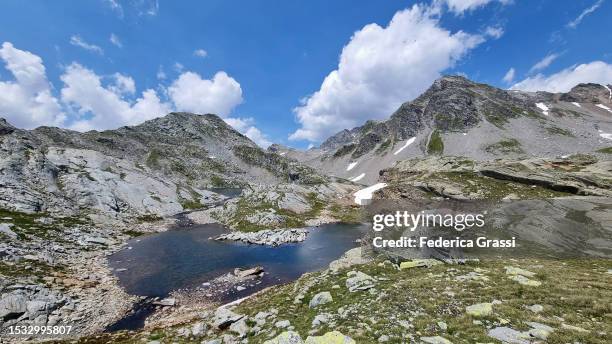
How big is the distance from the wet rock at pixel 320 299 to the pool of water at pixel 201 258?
19.2 meters

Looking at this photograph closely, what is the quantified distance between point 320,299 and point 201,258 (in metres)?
39.4

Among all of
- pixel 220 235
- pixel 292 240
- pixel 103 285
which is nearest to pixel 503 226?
pixel 292 240

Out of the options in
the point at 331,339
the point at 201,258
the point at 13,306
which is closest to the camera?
the point at 331,339

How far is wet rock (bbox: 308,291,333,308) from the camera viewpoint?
2268 centimetres

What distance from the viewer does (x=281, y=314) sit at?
2222 cm

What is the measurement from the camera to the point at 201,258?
55906mm

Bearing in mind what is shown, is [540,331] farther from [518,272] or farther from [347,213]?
[347,213]

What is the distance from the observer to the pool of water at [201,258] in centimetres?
4438

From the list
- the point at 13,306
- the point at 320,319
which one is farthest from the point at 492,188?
the point at 13,306

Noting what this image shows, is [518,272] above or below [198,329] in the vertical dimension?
above

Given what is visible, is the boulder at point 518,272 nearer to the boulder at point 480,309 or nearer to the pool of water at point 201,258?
the boulder at point 480,309

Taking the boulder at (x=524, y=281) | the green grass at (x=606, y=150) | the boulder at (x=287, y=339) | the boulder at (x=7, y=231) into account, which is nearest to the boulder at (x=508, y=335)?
the boulder at (x=524, y=281)

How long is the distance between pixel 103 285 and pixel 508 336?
153 ft

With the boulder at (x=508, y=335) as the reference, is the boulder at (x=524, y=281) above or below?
above
